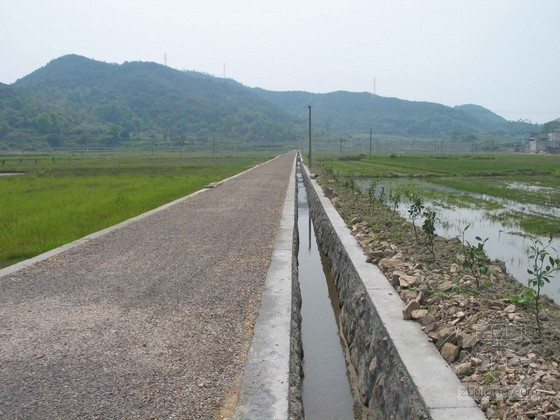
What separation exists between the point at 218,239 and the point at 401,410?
600 cm

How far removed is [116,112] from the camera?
390 feet

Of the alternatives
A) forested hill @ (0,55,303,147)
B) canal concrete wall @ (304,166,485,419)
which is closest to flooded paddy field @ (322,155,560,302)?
canal concrete wall @ (304,166,485,419)

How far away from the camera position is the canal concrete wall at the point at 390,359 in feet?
10.1

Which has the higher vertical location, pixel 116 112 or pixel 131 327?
pixel 116 112

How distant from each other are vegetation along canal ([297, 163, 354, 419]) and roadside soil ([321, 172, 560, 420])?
1.12 m

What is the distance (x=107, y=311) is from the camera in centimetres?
511

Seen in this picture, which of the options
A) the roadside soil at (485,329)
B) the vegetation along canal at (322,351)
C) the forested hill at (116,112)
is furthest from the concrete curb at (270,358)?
the forested hill at (116,112)

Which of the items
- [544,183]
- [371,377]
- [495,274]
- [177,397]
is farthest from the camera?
[544,183]

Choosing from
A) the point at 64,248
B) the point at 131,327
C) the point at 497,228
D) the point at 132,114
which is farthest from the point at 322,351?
the point at 132,114

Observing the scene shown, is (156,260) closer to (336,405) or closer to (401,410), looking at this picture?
(336,405)

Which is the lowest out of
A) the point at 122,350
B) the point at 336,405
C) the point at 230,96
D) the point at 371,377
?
the point at 336,405

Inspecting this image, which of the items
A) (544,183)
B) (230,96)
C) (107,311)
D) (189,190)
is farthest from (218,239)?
(230,96)

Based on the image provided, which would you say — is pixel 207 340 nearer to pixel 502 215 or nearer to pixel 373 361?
pixel 373 361

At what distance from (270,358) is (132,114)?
12589cm
